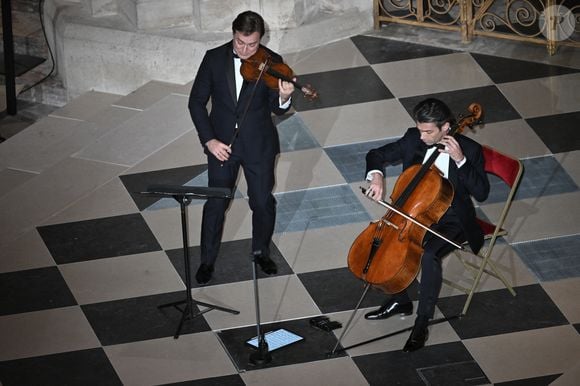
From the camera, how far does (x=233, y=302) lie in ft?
21.7

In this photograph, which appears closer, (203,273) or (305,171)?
(203,273)

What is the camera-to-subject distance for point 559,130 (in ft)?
25.8

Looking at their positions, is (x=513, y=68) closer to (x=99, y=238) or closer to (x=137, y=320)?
(x=99, y=238)

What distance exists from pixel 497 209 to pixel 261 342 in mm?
1771

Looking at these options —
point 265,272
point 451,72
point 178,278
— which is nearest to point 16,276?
point 178,278

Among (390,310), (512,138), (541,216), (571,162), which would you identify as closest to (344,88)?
(512,138)

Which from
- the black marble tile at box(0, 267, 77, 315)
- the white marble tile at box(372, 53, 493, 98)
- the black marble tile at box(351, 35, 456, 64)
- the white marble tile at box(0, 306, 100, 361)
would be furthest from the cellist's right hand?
the black marble tile at box(351, 35, 456, 64)

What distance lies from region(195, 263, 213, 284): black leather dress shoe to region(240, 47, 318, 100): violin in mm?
1061

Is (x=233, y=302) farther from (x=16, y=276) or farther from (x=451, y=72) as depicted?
(x=451, y=72)

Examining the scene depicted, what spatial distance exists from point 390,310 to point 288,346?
54 cm

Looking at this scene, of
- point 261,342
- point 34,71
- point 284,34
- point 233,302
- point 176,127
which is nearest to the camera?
point 261,342

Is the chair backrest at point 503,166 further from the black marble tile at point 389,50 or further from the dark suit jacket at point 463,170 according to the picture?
the black marble tile at point 389,50

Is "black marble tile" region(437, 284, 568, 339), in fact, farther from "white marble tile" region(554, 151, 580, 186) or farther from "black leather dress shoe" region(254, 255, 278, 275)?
"white marble tile" region(554, 151, 580, 186)

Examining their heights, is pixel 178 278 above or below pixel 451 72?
below
